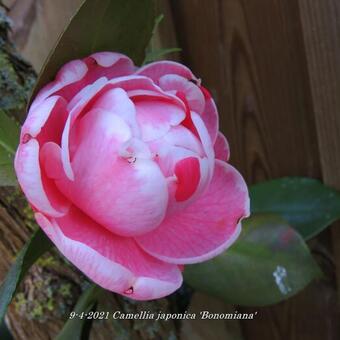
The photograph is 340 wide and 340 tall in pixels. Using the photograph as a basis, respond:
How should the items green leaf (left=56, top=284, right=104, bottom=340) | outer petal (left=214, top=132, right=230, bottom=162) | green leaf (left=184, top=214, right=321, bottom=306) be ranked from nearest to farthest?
outer petal (left=214, top=132, right=230, bottom=162) < green leaf (left=56, top=284, right=104, bottom=340) < green leaf (left=184, top=214, right=321, bottom=306)

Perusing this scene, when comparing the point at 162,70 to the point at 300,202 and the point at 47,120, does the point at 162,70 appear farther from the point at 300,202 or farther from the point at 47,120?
the point at 300,202

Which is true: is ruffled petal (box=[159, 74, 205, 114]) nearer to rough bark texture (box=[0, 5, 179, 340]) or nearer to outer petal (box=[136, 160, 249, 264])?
outer petal (box=[136, 160, 249, 264])

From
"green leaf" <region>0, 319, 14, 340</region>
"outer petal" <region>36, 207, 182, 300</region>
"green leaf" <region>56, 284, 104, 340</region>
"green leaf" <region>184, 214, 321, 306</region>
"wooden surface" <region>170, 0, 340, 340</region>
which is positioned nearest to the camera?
"outer petal" <region>36, 207, 182, 300</region>


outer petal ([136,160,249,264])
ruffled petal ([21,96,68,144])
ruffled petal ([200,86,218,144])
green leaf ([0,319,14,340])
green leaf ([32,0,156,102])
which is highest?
green leaf ([32,0,156,102])

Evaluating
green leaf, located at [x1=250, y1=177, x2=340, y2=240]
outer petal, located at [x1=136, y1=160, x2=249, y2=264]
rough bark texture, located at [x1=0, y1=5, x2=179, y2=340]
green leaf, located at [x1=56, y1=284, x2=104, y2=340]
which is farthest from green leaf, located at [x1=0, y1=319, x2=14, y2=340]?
outer petal, located at [x1=136, y1=160, x2=249, y2=264]

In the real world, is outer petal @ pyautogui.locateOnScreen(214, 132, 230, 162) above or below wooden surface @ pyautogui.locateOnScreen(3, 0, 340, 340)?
above

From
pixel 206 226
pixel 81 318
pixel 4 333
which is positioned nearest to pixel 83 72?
→ pixel 206 226
